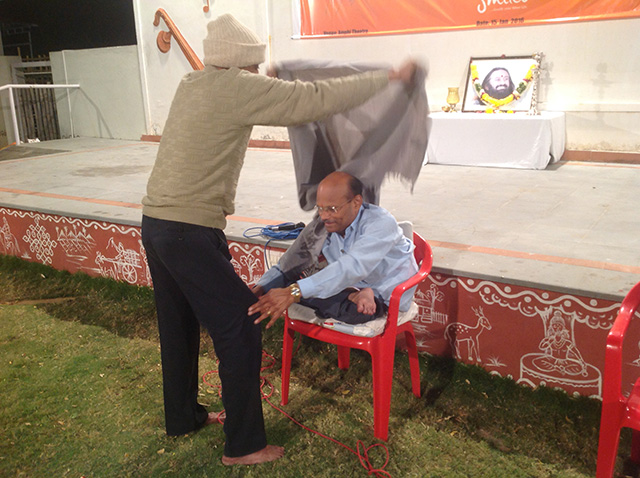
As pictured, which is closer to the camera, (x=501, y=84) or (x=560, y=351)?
(x=560, y=351)

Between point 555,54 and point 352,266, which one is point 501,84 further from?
point 352,266

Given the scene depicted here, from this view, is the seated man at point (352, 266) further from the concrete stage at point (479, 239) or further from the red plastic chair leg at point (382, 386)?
the concrete stage at point (479, 239)

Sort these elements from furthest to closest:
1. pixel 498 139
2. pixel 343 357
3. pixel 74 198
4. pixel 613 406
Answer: pixel 498 139, pixel 74 198, pixel 343 357, pixel 613 406

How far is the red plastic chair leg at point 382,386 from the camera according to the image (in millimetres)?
1993

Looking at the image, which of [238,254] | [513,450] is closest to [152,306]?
[238,254]

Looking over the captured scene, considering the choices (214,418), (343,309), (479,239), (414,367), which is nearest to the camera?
(343,309)

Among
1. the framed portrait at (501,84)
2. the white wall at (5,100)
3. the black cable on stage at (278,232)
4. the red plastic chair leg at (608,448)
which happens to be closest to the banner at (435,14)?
the framed portrait at (501,84)

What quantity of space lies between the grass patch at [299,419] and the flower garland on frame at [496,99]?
419cm

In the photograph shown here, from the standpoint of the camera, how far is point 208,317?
1.77 m

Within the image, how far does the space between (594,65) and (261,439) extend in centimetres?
544

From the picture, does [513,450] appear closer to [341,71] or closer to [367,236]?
[367,236]

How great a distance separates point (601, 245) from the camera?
2855 mm

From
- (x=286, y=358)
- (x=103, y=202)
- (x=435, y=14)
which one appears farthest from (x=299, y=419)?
(x=435, y=14)

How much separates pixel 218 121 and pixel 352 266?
66 cm
